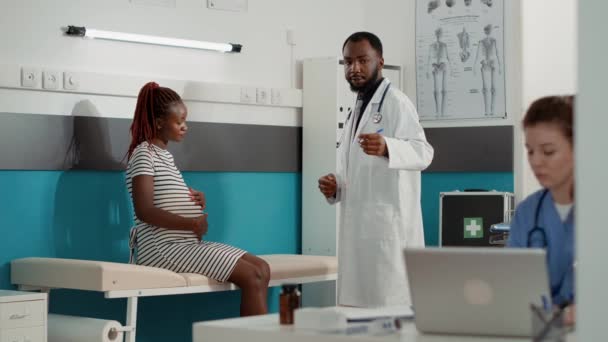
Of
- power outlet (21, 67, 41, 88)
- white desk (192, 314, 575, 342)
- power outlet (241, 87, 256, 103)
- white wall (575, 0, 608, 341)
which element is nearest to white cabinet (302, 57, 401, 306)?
power outlet (241, 87, 256, 103)

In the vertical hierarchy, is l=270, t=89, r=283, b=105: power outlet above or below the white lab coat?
above

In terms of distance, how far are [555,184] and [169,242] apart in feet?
8.54

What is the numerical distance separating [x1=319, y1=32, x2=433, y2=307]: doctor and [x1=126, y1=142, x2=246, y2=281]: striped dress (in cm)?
58

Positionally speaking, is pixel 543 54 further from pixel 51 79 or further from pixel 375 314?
pixel 375 314

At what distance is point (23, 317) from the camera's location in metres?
4.23

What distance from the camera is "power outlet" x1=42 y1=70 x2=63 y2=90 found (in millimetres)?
4770

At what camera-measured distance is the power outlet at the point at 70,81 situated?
191 inches

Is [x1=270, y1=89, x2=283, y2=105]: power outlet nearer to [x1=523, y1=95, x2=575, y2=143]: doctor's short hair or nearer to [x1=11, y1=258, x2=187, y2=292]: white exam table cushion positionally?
[x1=11, y1=258, x2=187, y2=292]: white exam table cushion

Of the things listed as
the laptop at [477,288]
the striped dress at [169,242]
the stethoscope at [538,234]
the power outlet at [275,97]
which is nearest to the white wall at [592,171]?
the laptop at [477,288]

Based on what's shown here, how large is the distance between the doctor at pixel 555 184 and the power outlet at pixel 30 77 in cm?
288

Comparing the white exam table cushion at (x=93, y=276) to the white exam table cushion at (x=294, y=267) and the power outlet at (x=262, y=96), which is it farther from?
the power outlet at (x=262, y=96)

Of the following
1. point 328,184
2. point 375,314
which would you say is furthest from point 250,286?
point 375,314

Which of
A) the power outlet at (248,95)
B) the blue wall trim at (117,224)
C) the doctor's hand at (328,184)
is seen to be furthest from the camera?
the power outlet at (248,95)

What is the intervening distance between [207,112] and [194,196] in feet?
2.44
